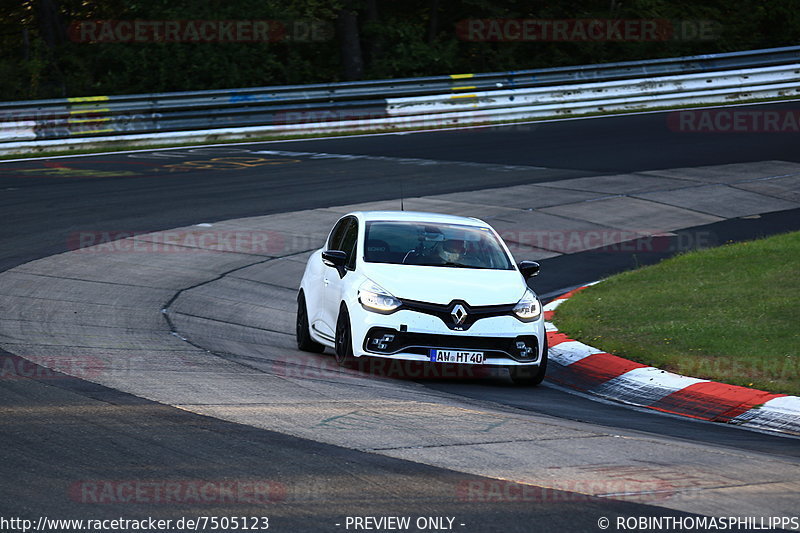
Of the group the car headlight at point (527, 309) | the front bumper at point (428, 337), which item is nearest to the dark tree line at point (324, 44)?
the front bumper at point (428, 337)

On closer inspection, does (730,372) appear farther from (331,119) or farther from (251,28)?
(251,28)

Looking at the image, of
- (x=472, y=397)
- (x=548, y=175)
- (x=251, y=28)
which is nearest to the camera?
(x=472, y=397)

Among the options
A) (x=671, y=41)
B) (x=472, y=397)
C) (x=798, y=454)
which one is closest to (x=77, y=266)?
(x=472, y=397)

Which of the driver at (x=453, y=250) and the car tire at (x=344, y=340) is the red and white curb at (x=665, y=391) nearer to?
the driver at (x=453, y=250)

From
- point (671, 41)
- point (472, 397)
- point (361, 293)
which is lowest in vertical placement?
point (472, 397)

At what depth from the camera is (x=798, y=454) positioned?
24.4 ft

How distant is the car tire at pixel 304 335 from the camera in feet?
37.4

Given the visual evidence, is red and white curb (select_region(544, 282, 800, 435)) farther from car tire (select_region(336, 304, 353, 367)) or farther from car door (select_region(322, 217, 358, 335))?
car door (select_region(322, 217, 358, 335))

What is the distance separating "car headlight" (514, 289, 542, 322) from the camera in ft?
33.0

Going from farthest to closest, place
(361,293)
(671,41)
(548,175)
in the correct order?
(671,41)
(548,175)
(361,293)

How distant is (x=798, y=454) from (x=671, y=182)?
15.5 metres

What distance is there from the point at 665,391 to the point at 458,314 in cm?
191

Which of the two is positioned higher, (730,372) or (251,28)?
(251,28)

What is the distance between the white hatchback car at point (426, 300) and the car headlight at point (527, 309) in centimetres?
1
